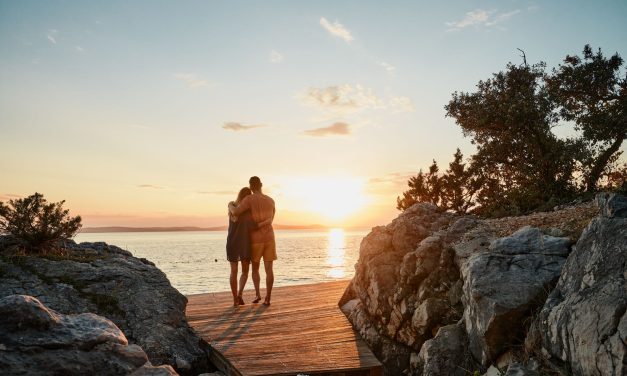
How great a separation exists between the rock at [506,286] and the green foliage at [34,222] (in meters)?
9.45

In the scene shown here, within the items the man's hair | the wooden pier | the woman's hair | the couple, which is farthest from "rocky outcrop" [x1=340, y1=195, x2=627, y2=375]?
the woman's hair

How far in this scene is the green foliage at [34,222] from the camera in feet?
32.9

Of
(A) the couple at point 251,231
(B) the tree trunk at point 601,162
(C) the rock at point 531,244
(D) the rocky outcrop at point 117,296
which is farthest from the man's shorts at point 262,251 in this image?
(B) the tree trunk at point 601,162

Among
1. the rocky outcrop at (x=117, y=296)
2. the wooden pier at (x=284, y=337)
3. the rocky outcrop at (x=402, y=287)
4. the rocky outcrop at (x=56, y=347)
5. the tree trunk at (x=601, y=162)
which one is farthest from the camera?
the tree trunk at (x=601, y=162)

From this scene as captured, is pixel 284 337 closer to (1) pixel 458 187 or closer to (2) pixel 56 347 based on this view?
(2) pixel 56 347

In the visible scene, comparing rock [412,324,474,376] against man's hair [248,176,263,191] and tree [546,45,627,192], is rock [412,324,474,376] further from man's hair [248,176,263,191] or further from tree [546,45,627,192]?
tree [546,45,627,192]

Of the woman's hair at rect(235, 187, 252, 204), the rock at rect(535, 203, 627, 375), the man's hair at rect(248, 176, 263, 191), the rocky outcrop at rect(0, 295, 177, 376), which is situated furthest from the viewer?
the woman's hair at rect(235, 187, 252, 204)

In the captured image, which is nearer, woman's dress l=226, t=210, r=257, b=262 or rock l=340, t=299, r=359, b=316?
rock l=340, t=299, r=359, b=316

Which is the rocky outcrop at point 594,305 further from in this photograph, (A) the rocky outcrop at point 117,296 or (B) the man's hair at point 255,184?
(B) the man's hair at point 255,184

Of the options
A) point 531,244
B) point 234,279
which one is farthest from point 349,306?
point 531,244

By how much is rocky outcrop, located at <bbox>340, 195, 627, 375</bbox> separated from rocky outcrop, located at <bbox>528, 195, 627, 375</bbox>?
0.04 feet

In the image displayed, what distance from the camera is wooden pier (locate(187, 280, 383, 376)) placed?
26.3 ft

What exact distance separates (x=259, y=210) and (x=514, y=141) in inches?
564

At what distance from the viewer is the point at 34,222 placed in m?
10.3
